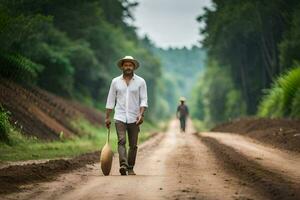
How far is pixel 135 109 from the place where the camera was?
40.5 feet

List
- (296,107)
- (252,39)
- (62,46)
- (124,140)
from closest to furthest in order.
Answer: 1. (124,140)
2. (296,107)
3. (62,46)
4. (252,39)

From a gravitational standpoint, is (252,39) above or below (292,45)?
above

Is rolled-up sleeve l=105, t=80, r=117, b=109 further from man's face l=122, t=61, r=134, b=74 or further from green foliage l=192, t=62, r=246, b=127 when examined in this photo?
green foliage l=192, t=62, r=246, b=127

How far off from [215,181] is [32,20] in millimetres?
18247

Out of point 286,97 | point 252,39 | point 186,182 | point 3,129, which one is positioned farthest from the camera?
point 252,39

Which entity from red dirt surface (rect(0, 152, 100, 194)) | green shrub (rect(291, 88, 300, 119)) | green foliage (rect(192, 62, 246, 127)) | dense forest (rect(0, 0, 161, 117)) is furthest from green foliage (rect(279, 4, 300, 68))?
red dirt surface (rect(0, 152, 100, 194))

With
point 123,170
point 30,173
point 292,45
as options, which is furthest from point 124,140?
point 292,45

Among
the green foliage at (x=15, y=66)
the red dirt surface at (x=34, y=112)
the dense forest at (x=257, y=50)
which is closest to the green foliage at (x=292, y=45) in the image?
the dense forest at (x=257, y=50)

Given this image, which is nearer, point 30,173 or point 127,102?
point 30,173

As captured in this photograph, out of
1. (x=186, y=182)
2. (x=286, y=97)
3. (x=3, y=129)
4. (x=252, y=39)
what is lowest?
(x=186, y=182)

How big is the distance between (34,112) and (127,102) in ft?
Result: 43.3

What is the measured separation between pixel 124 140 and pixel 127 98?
2.73 ft

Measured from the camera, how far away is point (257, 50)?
50438 mm

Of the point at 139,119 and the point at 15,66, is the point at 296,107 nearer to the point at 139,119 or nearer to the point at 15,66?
the point at 15,66
